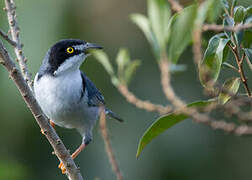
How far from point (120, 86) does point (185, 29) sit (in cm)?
46

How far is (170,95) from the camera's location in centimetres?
201

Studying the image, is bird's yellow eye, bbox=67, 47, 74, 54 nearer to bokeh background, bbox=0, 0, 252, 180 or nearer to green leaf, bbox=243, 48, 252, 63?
bokeh background, bbox=0, 0, 252, 180

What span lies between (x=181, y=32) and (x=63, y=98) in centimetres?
313

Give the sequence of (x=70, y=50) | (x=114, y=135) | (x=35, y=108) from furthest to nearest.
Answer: (x=114, y=135) < (x=70, y=50) < (x=35, y=108)

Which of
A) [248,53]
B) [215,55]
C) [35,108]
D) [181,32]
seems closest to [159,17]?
[181,32]

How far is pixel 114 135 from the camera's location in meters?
7.87

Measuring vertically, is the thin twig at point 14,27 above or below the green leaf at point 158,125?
above

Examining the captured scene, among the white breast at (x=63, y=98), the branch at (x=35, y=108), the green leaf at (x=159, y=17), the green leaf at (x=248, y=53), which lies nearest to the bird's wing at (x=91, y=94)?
the white breast at (x=63, y=98)

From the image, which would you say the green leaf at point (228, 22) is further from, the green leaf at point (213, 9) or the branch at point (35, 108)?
the branch at point (35, 108)

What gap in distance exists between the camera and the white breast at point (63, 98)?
5.11 metres

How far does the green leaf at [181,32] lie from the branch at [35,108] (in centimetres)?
133

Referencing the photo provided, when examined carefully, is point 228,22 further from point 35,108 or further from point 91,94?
point 91,94

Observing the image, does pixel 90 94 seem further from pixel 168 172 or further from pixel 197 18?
pixel 197 18

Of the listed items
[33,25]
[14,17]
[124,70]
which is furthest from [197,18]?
[33,25]
